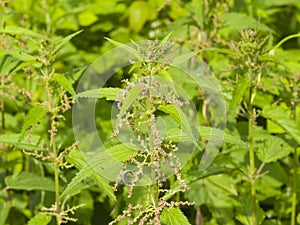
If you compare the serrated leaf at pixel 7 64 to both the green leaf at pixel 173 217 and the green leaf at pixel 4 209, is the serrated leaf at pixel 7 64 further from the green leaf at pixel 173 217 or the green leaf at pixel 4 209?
the green leaf at pixel 173 217

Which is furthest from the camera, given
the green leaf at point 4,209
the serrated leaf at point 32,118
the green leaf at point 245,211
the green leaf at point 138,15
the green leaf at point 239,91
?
the green leaf at point 138,15

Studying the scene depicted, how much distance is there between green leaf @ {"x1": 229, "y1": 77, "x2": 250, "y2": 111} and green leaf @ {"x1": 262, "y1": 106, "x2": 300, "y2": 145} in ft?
0.70

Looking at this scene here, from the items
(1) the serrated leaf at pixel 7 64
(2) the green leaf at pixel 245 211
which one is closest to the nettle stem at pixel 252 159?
(2) the green leaf at pixel 245 211

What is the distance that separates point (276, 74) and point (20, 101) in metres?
1.57

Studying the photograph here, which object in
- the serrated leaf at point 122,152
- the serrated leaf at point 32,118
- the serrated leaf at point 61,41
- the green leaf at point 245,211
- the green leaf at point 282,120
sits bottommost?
the green leaf at point 245,211

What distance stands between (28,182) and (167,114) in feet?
3.21

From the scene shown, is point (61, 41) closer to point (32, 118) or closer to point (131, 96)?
point (32, 118)

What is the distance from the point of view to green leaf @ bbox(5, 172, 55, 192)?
3.04 metres

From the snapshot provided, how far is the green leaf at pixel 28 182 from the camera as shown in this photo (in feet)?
9.97

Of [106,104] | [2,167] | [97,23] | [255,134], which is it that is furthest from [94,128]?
[97,23]

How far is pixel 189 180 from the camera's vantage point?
275 centimetres

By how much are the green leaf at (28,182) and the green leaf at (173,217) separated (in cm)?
104

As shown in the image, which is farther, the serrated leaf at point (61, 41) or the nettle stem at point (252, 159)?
the nettle stem at point (252, 159)

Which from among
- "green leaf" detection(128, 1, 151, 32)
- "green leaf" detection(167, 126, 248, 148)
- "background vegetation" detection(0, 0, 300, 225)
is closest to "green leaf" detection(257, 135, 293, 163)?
"background vegetation" detection(0, 0, 300, 225)
